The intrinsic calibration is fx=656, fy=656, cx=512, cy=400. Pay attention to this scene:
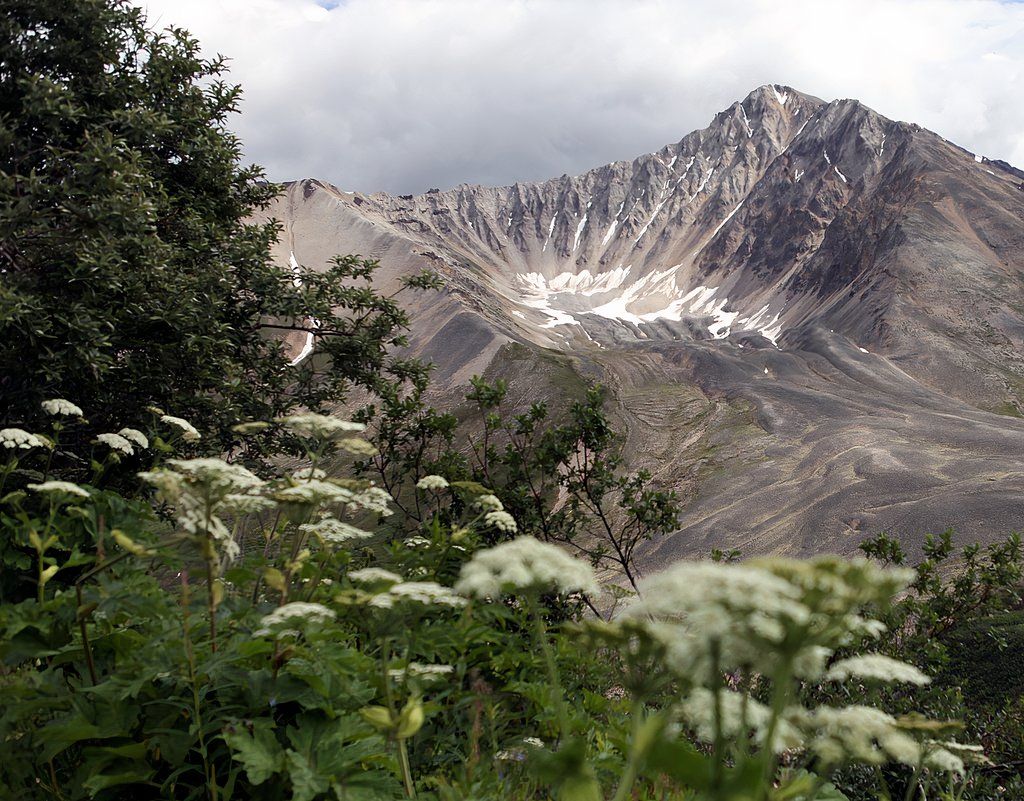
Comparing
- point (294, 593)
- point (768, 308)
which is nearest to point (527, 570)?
point (294, 593)

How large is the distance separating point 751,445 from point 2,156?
108 ft

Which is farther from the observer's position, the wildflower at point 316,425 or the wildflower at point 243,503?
the wildflower at point 316,425

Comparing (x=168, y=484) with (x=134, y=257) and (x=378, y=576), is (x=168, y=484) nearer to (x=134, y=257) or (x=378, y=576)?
(x=378, y=576)

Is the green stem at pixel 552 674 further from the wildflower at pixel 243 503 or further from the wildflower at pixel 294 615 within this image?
the wildflower at pixel 243 503

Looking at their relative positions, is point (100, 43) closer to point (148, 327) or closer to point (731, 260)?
point (148, 327)

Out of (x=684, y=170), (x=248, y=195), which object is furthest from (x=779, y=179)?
(x=248, y=195)

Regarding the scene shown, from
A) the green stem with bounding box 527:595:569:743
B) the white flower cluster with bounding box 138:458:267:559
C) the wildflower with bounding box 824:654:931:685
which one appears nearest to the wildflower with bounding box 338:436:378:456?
the white flower cluster with bounding box 138:458:267:559

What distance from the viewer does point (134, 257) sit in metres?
7.97

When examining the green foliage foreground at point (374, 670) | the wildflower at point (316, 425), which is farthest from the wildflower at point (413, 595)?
the wildflower at point (316, 425)

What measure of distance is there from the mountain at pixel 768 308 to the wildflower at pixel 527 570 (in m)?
22.6

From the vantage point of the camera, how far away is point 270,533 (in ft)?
12.5

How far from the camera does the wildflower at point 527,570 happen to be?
1.66 meters

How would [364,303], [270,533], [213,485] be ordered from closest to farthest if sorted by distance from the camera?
[213,485], [270,533], [364,303]

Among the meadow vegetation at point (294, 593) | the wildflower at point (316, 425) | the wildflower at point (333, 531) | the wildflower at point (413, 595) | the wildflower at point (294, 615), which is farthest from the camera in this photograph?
the wildflower at point (316, 425)
